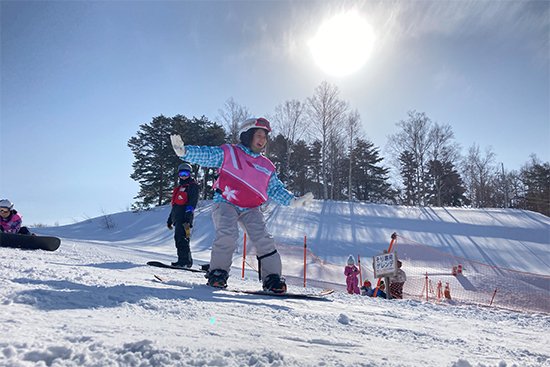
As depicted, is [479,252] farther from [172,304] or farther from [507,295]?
[172,304]

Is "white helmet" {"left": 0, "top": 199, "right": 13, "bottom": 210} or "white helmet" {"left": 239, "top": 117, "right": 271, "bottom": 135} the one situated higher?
"white helmet" {"left": 239, "top": 117, "right": 271, "bottom": 135}

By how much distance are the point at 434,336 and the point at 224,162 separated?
8.52ft

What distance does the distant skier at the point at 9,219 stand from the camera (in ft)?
22.7

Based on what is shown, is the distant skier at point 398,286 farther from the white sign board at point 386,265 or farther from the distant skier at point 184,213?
the distant skier at point 184,213

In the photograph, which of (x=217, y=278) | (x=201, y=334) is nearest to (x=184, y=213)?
(x=217, y=278)

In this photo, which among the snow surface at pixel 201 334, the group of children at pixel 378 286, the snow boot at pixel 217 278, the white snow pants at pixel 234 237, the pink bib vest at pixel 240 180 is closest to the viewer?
the snow surface at pixel 201 334

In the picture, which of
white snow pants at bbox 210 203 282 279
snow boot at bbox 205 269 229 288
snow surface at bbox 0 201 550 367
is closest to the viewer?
snow surface at bbox 0 201 550 367

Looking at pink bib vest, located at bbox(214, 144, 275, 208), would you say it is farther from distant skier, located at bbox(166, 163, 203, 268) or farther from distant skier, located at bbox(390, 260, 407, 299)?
distant skier, located at bbox(390, 260, 407, 299)

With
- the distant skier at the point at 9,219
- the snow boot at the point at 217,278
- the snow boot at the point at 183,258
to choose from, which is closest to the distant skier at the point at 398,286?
the snow boot at the point at 183,258

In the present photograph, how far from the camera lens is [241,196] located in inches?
150

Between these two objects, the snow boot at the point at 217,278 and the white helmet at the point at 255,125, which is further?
the white helmet at the point at 255,125

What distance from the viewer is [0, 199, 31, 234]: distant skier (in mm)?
6906

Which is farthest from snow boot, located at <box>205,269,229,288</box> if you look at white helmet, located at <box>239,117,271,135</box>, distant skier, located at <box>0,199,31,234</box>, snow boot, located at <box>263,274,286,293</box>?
distant skier, located at <box>0,199,31,234</box>

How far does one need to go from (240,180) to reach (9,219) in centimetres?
574
